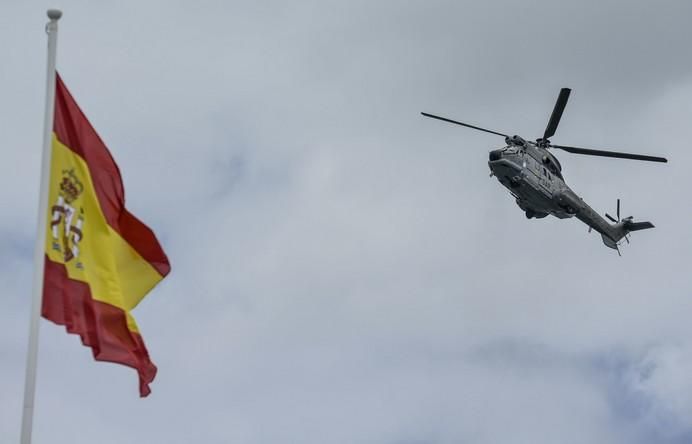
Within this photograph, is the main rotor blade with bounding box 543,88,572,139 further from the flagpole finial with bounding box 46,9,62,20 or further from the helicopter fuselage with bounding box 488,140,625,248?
the flagpole finial with bounding box 46,9,62,20

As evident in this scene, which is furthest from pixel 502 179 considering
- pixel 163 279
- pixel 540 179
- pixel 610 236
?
pixel 163 279

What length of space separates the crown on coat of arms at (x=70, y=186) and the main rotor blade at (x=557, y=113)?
63.8m

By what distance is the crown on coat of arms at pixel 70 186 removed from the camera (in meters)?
25.0

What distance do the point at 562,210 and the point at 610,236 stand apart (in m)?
10.1

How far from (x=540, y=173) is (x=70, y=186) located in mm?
61538

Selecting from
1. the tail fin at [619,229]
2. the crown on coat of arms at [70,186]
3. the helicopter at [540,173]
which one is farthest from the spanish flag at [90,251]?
the tail fin at [619,229]

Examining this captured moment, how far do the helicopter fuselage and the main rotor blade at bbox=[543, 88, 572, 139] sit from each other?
190cm

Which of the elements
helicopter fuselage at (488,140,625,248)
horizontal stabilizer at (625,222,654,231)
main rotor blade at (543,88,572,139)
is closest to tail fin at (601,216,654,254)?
horizontal stabilizer at (625,222,654,231)

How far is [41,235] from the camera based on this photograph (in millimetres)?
23250

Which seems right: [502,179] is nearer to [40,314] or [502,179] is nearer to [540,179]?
[540,179]

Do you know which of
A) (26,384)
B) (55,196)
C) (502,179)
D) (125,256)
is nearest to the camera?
(26,384)

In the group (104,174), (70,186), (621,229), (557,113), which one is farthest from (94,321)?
(621,229)

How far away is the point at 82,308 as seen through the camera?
2486 centimetres

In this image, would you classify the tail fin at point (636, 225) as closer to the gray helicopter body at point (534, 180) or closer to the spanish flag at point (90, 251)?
the gray helicopter body at point (534, 180)
